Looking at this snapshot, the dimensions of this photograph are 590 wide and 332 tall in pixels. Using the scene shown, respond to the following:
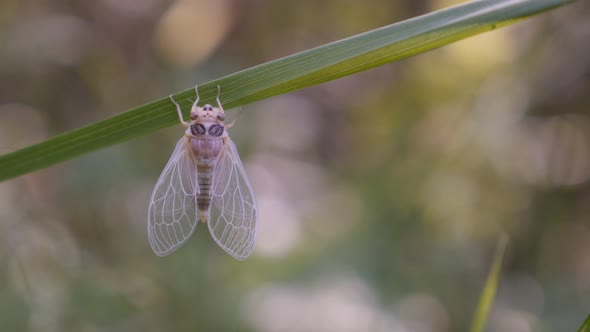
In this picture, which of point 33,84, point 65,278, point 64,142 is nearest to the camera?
point 64,142

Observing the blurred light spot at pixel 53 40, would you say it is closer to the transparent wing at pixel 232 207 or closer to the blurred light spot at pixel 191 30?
the blurred light spot at pixel 191 30

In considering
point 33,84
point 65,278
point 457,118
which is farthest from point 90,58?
point 457,118

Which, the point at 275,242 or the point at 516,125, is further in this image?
the point at 516,125

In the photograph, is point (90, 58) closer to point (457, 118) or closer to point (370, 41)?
point (457, 118)

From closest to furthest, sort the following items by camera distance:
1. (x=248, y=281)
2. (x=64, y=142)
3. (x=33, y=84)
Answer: (x=64, y=142)
(x=248, y=281)
(x=33, y=84)

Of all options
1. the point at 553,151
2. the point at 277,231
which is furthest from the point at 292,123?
the point at 553,151

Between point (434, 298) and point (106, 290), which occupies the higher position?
point (106, 290)

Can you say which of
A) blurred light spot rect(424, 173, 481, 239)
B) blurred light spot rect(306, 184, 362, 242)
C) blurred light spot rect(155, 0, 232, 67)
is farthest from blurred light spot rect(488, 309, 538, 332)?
blurred light spot rect(155, 0, 232, 67)
